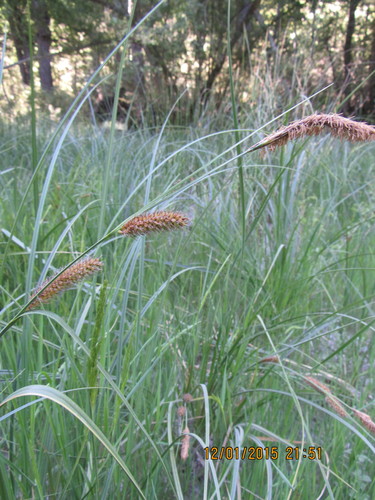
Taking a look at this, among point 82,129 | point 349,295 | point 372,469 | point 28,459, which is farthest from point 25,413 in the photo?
point 82,129

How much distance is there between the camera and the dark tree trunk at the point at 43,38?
8734 millimetres

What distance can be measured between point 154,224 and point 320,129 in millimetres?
265

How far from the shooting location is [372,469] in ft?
3.59

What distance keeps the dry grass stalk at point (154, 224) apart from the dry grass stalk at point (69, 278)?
0.07 m

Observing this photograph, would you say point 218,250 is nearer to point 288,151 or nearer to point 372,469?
point 288,151

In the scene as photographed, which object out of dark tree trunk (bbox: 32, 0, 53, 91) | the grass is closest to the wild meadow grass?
the grass

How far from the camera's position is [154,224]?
54cm

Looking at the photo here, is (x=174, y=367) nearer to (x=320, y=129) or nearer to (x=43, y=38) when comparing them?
(x=320, y=129)

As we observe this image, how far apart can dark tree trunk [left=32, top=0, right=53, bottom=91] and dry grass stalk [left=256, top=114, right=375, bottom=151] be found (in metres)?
9.64

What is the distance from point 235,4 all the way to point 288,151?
6.60 metres

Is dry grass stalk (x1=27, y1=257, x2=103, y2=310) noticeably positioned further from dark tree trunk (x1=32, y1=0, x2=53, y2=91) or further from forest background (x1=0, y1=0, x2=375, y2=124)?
dark tree trunk (x1=32, y1=0, x2=53, y2=91)

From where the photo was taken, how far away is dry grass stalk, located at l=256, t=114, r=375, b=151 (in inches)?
21.6

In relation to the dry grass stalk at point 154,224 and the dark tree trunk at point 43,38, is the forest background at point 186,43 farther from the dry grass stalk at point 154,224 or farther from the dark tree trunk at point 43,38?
the dry grass stalk at point 154,224
